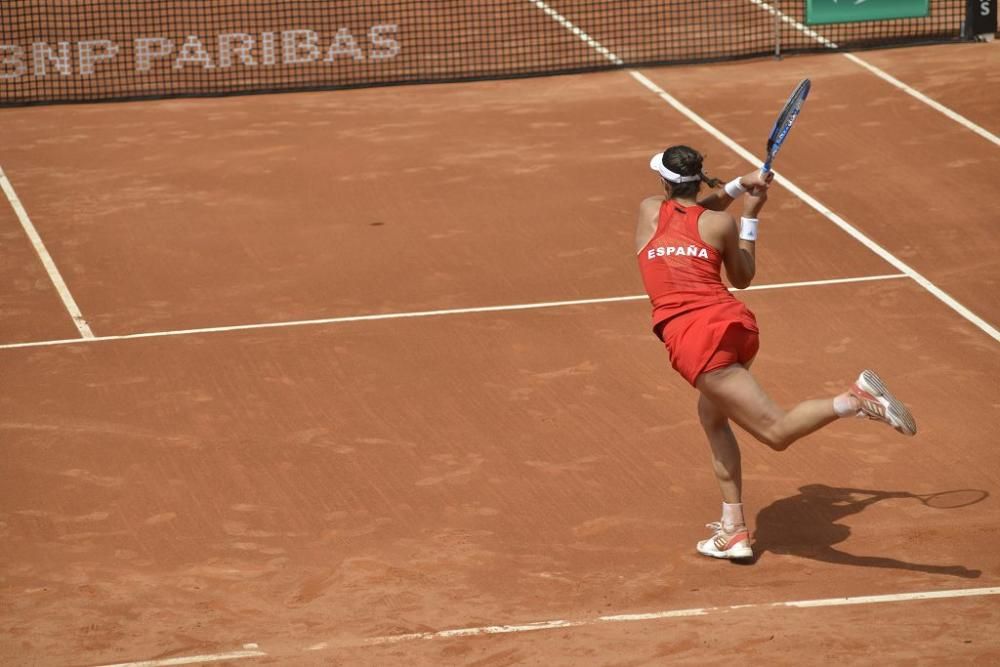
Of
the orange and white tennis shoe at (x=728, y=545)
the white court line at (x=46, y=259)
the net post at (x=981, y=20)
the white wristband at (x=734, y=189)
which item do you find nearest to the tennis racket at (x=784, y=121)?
the white wristband at (x=734, y=189)

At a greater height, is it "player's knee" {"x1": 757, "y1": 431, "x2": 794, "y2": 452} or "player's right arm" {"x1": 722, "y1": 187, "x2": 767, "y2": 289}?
"player's right arm" {"x1": 722, "y1": 187, "x2": 767, "y2": 289}

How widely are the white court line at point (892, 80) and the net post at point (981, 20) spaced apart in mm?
1601

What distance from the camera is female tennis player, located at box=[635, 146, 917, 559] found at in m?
7.42

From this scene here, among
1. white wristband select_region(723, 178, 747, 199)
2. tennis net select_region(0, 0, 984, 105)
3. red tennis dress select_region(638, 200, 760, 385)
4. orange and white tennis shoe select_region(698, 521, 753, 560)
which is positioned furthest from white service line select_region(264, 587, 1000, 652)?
tennis net select_region(0, 0, 984, 105)

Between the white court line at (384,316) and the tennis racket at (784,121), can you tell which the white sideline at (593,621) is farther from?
the white court line at (384,316)

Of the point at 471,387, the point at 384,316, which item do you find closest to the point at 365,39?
the point at 384,316

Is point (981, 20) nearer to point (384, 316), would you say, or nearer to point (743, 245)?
point (384, 316)

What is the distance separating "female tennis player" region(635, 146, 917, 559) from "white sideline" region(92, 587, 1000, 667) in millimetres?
635

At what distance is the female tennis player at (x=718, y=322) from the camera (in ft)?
24.3

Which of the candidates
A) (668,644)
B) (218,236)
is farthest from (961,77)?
(668,644)

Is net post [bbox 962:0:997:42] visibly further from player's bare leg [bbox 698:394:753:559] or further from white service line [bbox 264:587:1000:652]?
white service line [bbox 264:587:1000:652]

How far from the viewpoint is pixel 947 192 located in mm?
14578

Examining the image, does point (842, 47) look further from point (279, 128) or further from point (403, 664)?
point (403, 664)

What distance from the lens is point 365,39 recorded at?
2138cm
